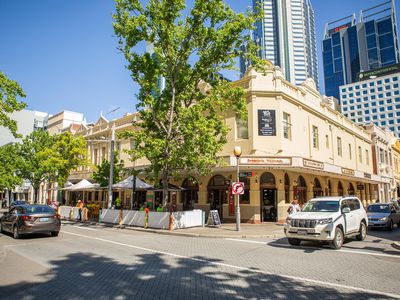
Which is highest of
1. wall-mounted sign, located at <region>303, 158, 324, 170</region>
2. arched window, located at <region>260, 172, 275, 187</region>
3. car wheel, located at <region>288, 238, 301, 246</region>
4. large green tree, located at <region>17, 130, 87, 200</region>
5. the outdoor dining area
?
large green tree, located at <region>17, 130, 87, 200</region>

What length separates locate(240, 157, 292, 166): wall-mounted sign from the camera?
1936cm

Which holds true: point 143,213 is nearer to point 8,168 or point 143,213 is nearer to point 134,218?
point 134,218

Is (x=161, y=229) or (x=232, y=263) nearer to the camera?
(x=232, y=263)

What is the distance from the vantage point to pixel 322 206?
39.4ft

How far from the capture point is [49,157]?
3316cm

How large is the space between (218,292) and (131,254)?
182 inches

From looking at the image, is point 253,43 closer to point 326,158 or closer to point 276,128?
point 276,128

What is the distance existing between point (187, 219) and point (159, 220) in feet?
5.45

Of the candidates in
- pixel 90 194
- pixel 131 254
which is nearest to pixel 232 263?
pixel 131 254

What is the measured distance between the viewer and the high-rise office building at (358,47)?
16250cm

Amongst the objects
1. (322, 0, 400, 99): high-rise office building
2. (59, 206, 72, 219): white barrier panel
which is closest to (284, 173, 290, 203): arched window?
(59, 206, 72, 219): white barrier panel

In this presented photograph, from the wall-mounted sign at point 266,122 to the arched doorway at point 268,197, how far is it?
2960mm

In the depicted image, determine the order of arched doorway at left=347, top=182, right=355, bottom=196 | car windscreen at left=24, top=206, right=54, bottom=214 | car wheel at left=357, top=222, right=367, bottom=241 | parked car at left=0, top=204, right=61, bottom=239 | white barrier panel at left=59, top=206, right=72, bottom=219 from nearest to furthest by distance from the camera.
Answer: parked car at left=0, top=204, right=61, bottom=239 → car wheel at left=357, top=222, right=367, bottom=241 → car windscreen at left=24, top=206, right=54, bottom=214 → white barrier panel at left=59, top=206, right=72, bottom=219 → arched doorway at left=347, top=182, right=355, bottom=196

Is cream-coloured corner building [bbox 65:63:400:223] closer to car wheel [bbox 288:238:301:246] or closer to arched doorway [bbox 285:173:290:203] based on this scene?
arched doorway [bbox 285:173:290:203]
